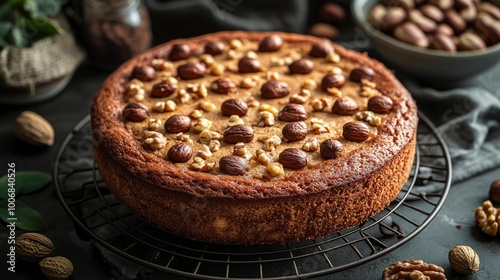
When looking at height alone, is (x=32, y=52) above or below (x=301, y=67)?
below

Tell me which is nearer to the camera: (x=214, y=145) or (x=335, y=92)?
(x=214, y=145)

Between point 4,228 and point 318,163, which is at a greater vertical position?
point 318,163

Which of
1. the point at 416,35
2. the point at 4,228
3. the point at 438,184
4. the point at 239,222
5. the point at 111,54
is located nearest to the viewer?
the point at 239,222

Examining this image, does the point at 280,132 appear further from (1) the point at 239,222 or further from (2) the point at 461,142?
(2) the point at 461,142

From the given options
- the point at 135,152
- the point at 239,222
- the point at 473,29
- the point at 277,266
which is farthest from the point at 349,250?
the point at 473,29

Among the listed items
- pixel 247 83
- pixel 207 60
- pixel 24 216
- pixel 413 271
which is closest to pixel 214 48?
pixel 207 60

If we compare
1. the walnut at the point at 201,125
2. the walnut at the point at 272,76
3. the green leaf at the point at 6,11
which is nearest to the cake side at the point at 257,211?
the walnut at the point at 201,125

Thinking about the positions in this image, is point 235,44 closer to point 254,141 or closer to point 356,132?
point 254,141
